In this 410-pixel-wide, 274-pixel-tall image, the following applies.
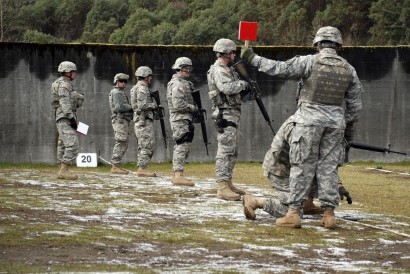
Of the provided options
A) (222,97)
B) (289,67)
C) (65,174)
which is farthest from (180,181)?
(289,67)

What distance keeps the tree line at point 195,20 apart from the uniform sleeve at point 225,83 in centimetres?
3070

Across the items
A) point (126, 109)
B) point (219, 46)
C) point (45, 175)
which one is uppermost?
point (219, 46)

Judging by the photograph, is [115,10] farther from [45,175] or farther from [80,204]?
[80,204]

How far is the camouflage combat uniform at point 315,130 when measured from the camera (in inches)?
401

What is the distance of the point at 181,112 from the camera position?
15.0 m

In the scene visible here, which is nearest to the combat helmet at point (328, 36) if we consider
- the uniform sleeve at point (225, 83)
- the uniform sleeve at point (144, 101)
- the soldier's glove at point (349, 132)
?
the soldier's glove at point (349, 132)

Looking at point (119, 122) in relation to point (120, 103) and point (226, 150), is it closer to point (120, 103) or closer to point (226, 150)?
point (120, 103)

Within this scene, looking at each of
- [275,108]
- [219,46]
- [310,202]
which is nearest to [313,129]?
[310,202]

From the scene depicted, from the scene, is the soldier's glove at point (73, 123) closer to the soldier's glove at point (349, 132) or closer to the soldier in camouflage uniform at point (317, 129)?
the soldier in camouflage uniform at point (317, 129)

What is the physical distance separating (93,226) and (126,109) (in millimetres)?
8533

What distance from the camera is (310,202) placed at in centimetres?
1135

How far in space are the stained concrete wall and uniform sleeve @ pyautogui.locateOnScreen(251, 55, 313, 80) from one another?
11.6m

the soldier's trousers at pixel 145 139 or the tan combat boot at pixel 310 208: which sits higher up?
the soldier's trousers at pixel 145 139

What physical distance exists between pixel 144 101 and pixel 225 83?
4.62m
